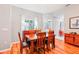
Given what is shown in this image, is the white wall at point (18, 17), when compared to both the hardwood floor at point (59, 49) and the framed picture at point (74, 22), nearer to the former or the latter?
the hardwood floor at point (59, 49)

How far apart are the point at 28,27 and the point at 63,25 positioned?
0.89 metres

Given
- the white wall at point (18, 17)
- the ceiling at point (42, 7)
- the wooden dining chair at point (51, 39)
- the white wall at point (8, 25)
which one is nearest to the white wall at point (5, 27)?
the white wall at point (8, 25)

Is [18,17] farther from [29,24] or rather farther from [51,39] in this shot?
[51,39]

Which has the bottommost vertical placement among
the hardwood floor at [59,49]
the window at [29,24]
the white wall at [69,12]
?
the hardwood floor at [59,49]

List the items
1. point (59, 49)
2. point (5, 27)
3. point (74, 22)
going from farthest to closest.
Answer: point (74, 22) → point (59, 49) → point (5, 27)

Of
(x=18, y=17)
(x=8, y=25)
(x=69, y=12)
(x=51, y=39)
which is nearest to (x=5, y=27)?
(x=8, y=25)

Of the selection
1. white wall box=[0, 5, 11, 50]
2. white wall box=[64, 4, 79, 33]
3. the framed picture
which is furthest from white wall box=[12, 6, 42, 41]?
the framed picture

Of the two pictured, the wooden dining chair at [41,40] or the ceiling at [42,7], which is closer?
the ceiling at [42,7]

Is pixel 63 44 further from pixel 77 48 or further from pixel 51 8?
pixel 51 8

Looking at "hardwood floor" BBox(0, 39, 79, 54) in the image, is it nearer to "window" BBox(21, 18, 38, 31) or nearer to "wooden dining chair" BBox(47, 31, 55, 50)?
"wooden dining chair" BBox(47, 31, 55, 50)

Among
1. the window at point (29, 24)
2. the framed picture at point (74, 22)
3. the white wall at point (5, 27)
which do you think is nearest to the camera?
the white wall at point (5, 27)

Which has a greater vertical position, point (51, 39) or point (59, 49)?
point (51, 39)

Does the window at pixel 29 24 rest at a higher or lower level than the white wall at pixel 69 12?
lower
